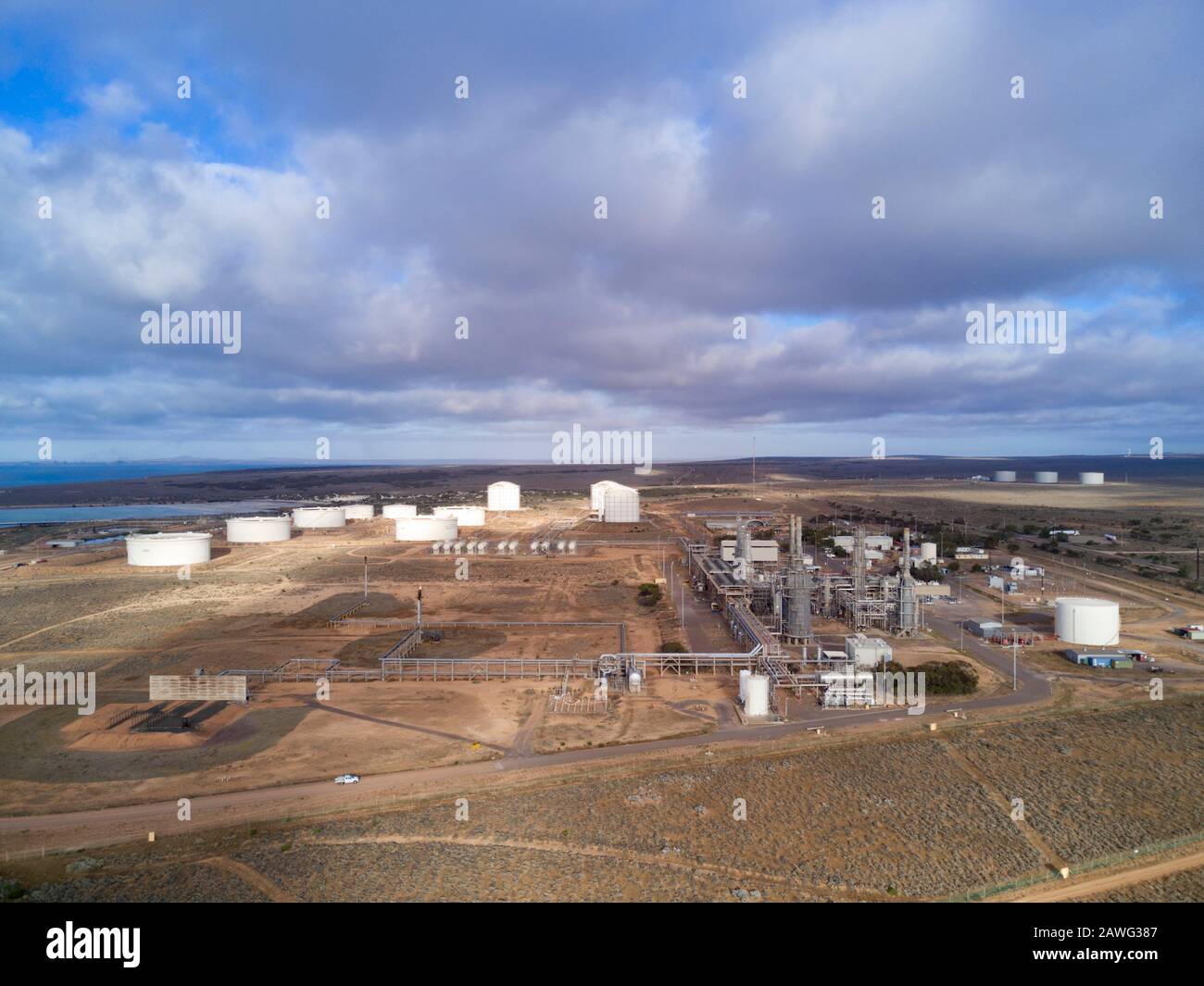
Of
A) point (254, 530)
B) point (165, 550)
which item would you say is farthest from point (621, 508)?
point (165, 550)

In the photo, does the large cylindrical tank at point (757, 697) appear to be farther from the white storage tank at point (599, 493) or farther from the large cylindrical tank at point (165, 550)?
the white storage tank at point (599, 493)

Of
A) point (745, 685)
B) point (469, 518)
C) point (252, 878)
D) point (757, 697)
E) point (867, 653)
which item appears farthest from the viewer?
point (469, 518)

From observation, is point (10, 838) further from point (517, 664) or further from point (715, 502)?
point (715, 502)

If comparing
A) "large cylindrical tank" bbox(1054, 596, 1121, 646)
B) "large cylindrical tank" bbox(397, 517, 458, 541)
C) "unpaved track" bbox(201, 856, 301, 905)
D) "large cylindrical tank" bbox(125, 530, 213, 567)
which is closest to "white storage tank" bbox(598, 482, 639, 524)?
"large cylindrical tank" bbox(397, 517, 458, 541)

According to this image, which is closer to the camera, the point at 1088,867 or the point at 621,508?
the point at 1088,867

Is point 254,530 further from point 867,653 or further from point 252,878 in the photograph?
point 867,653
